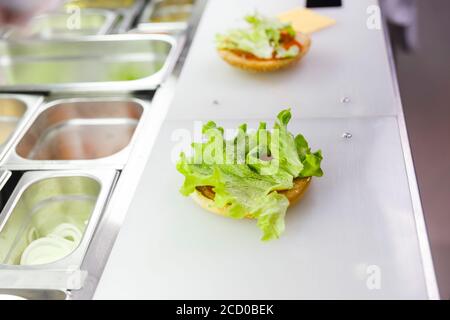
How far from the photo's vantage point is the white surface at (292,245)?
1.21m

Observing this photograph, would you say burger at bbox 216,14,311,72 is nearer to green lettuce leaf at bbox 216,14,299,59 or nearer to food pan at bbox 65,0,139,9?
green lettuce leaf at bbox 216,14,299,59

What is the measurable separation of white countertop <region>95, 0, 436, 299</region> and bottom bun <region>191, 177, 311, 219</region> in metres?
0.04

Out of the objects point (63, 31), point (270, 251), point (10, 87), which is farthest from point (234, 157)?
point (63, 31)

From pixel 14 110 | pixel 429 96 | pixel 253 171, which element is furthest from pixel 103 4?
pixel 253 171

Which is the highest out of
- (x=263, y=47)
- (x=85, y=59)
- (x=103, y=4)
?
(x=103, y=4)

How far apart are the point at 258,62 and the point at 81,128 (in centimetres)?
67

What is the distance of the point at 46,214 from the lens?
5.72 feet

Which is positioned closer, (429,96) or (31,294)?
(31,294)

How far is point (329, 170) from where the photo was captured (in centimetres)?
151

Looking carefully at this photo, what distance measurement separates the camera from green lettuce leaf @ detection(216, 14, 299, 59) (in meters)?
1.89

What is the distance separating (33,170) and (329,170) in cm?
80

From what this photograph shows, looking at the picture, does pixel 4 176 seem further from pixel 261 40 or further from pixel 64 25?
pixel 64 25
